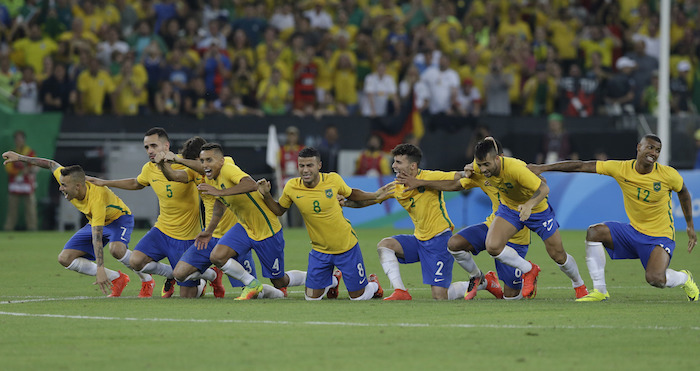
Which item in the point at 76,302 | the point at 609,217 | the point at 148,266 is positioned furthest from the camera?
the point at 609,217

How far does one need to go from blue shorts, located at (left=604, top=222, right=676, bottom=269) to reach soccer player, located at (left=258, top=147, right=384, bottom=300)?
2546 millimetres

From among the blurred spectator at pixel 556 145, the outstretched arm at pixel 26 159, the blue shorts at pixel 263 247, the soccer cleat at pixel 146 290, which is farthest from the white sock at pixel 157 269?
the blurred spectator at pixel 556 145

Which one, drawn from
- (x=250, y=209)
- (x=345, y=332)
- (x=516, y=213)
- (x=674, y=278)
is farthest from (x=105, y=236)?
(x=674, y=278)

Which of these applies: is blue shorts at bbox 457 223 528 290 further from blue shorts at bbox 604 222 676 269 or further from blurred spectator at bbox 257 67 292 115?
blurred spectator at bbox 257 67 292 115

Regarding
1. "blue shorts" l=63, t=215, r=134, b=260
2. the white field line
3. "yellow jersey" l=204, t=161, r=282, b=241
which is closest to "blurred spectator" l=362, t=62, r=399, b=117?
"blue shorts" l=63, t=215, r=134, b=260

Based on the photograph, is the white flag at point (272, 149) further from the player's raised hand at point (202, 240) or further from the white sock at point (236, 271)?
the white sock at point (236, 271)

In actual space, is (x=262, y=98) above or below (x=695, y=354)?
above

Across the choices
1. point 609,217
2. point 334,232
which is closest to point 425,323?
point 334,232

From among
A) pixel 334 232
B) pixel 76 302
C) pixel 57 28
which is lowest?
pixel 76 302

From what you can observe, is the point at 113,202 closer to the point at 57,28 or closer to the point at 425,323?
the point at 425,323

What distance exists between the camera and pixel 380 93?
24266 millimetres

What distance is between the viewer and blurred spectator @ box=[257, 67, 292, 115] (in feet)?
78.0

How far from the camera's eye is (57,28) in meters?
24.5

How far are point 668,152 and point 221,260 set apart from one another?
49.2 ft
